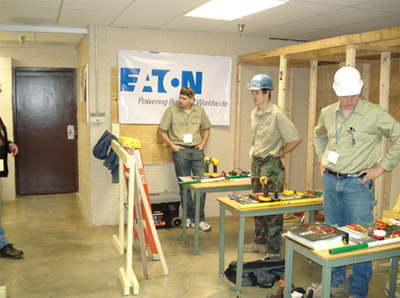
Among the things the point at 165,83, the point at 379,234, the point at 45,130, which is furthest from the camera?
the point at 45,130

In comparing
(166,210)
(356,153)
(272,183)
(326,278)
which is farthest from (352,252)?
(166,210)

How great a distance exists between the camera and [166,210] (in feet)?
17.0

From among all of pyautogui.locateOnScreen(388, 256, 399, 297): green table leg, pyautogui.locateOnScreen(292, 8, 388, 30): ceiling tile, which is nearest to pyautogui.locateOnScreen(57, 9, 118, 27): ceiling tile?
pyautogui.locateOnScreen(292, 8, 388, 30): ceiling tile

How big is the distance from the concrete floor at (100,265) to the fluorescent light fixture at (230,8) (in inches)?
100

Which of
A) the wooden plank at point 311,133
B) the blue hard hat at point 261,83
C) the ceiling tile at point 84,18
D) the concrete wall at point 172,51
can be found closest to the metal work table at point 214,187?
the wooden plank at point 311,133

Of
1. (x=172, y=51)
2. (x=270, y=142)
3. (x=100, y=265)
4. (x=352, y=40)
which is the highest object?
(x=172, y=51)

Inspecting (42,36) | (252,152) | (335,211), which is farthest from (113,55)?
(335,211)

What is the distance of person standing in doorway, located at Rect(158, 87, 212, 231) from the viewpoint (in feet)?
16.7

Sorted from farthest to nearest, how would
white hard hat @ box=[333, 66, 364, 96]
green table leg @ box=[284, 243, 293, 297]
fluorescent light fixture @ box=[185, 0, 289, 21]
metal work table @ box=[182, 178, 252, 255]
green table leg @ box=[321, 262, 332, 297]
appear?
metal work table @ box=[182, 178, 252, 255], fluorescent light fixture @ box=[185, 0, 289, 21], white hard hat @ box=[333, 66, 364, 96], green table leg @ box=[284, 243, 293, 297], green table leg @ box=[321, 262, 332, 297]

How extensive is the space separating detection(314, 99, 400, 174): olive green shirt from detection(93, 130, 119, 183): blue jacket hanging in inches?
106

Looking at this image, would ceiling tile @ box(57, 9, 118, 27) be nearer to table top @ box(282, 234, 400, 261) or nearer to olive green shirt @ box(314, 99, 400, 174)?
olive green shirt @ box(314, 99, 400, 174)

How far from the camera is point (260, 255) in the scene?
13.9 feet

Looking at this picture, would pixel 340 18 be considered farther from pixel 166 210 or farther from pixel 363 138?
pixel 166 210

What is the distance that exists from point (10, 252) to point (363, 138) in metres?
3.59
